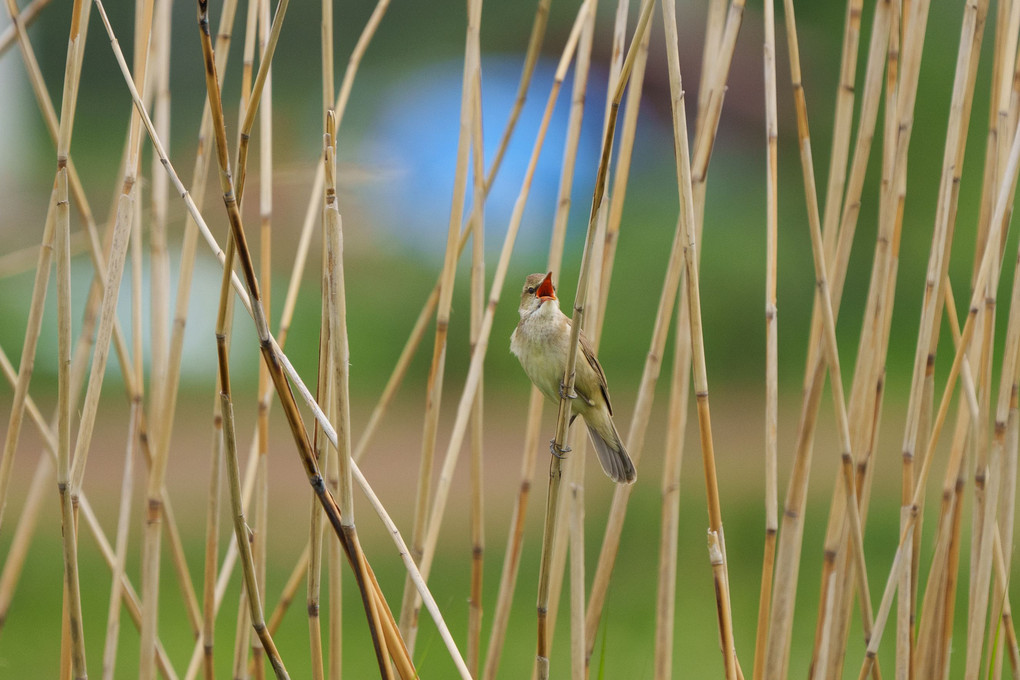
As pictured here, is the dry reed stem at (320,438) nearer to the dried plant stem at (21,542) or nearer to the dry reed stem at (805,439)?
the dried plant stem at (21,542)

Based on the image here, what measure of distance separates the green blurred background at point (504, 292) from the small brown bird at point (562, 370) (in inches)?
59.9

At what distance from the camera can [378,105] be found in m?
5.84

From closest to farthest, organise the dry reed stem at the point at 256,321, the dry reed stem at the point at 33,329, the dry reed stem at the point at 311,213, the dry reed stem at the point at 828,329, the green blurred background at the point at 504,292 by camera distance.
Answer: the dry reed stem at the point at 256,321 → the dry reed stem at the point at 33,329 → the dry reed stem at the point at 828,329 → the dry reed stem at the point at 311,213 → the green blurred background at the point at 504,292

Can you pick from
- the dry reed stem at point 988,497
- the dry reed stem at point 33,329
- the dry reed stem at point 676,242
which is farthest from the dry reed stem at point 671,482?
the dry reed stem at point 33,329

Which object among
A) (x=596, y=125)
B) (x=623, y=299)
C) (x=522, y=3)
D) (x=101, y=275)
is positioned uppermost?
(x=522, y=3)

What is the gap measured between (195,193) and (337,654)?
753mm

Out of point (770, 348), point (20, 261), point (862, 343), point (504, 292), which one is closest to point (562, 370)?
point (770, 348)

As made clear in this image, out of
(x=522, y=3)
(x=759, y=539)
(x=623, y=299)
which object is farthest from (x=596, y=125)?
(x=759, y=539)

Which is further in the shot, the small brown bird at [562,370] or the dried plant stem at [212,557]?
the small brown bird at [562,370]

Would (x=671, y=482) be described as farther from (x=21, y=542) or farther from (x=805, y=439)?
(x=21, y=542)

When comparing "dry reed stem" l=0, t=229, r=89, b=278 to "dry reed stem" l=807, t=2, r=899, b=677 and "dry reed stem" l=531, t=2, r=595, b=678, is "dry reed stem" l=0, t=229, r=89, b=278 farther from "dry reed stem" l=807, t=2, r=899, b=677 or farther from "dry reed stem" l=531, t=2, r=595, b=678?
"dry reed stem" l=807, t=2, r=899, b=677

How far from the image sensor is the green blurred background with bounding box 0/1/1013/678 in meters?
3.53

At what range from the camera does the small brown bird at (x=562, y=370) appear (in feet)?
5.36

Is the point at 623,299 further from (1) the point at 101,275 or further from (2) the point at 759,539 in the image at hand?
(1) the point at 101,275
